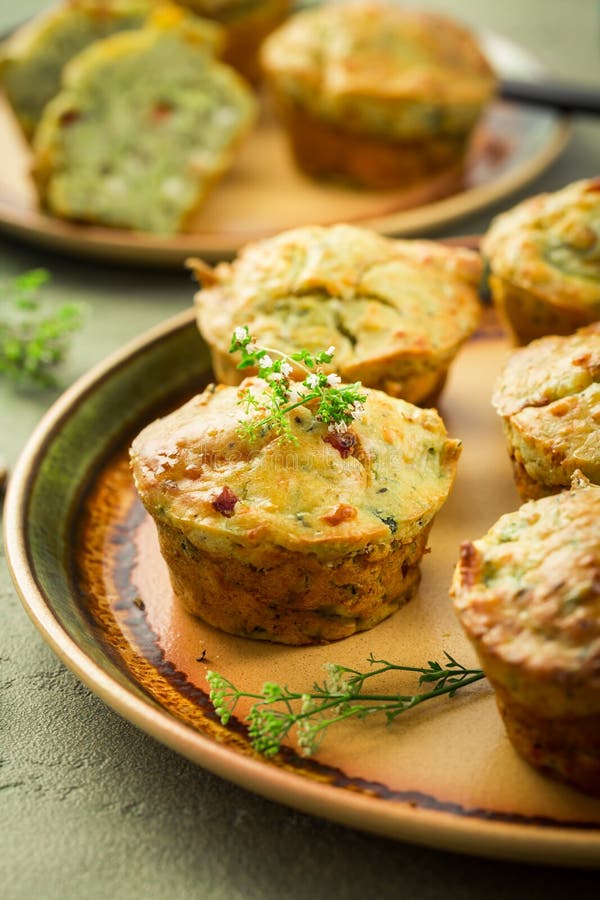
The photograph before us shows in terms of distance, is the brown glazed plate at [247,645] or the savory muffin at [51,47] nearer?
the brown glazed plate at [247,645]

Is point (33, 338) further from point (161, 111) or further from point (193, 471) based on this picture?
point (193, 471)

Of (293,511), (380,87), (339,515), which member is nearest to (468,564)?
(339,515)

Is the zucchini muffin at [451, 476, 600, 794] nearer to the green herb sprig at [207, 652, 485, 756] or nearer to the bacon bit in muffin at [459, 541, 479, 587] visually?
the bacon bit in muffin at [459, 541, 479, 587]

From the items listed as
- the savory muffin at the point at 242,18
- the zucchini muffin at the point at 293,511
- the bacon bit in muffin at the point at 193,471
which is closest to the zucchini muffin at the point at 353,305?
the zucchini muffin at the point at 293,511

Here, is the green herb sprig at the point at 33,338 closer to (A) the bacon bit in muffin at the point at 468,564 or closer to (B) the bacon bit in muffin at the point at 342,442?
(B) the bacon bit in muffin at the point at 342,442

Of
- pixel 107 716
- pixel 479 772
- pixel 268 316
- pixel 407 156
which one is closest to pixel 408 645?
pixel 479 772

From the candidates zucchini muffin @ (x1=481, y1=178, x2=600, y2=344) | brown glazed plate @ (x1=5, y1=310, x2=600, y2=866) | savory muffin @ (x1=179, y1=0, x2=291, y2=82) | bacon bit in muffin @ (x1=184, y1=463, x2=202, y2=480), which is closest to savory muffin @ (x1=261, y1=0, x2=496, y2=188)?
savory muffin @ (x1=179, y1=0, x2=291, y2=82)
